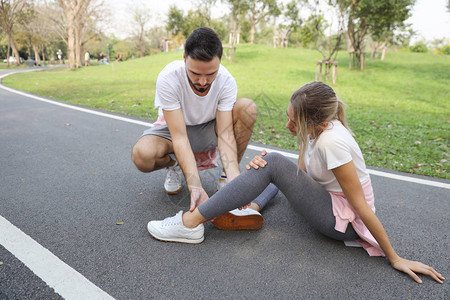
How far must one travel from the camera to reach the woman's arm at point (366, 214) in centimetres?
158

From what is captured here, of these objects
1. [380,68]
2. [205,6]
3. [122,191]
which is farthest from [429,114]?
[205,6]

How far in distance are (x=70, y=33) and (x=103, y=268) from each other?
2118cm

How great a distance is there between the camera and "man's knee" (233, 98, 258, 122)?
2463mm

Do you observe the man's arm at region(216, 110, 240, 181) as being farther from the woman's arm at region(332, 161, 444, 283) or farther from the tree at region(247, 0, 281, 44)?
the tree at region(247, 0, 281, 44)

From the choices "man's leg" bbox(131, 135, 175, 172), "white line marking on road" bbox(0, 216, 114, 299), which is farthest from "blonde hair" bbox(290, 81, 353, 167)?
"white line marking on road" bbox(0, 216, 114, 299)

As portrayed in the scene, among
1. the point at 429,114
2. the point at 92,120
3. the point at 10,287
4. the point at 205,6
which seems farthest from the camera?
the point at 205,6

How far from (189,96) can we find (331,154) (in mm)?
1186

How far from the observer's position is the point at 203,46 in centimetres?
196

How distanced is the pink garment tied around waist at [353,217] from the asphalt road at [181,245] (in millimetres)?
88

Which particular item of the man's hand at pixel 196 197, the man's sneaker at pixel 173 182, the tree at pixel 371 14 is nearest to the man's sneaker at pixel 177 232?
the man's hand at pixel 196 197

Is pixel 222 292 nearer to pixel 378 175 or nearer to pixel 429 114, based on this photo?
pixel 378 175

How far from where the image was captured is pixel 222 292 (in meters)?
1.53

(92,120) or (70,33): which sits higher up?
(70,33)

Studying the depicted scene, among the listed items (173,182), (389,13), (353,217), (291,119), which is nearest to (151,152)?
(173,182)
